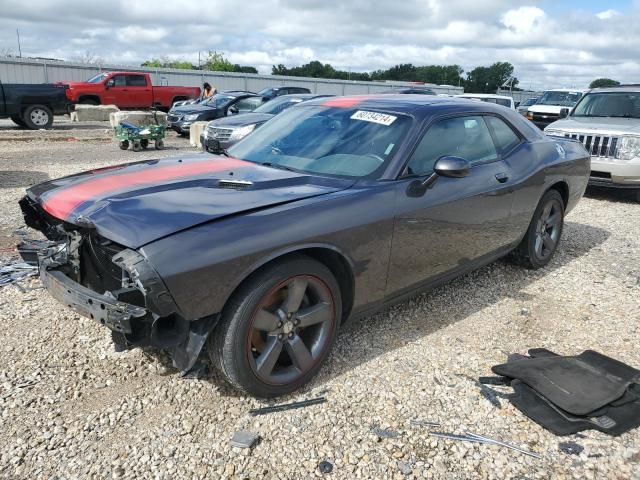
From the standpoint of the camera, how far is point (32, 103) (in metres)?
15.7

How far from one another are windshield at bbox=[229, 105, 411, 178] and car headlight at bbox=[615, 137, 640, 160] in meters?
6.07

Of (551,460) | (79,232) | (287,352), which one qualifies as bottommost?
(551,460)

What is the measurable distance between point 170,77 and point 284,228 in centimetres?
3158

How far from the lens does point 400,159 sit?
3324 millimetres

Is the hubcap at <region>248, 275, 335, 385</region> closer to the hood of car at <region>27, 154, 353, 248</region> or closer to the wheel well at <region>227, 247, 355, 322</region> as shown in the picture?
the wheel well at <region>227, 247, 355, 322</region>

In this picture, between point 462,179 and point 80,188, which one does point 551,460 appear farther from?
point 80,188

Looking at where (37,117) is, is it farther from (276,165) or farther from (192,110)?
(276,165)

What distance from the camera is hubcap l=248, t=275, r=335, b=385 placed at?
9.00 ft

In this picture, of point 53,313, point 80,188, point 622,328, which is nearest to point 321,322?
point 80,188

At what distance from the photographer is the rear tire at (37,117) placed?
624 inches

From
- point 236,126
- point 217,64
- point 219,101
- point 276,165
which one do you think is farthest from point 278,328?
point 217,64

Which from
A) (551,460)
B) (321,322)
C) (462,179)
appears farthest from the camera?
(462,179)

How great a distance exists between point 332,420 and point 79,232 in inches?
66.2

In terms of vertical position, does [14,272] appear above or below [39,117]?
below
